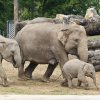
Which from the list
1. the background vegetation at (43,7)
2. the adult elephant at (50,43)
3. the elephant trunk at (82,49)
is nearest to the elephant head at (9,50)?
the adult elephant at (50,43)

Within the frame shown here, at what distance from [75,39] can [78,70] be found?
105cm

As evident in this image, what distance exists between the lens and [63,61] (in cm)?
1181

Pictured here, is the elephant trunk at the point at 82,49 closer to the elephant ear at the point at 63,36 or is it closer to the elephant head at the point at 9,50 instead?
the elephant ear at the point at 63,36

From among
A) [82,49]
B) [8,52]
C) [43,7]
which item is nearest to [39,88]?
[8,52]

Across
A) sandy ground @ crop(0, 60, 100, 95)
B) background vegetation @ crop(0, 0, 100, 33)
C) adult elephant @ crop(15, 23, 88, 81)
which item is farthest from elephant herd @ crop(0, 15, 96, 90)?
background vegetation @ crop(0, 0, 100, 33)

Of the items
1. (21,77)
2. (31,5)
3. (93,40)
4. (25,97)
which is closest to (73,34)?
(21,77)

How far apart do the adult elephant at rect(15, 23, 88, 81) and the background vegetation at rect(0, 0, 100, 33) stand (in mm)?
23760

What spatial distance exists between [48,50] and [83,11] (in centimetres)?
2806

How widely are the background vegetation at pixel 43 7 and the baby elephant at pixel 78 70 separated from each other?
2541 centimetres

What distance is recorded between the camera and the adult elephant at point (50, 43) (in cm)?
1166

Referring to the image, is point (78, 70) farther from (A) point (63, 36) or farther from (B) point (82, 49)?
(A) point (63, 36)

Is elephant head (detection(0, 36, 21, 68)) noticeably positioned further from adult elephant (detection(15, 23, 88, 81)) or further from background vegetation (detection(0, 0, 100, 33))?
background vegetation (detection(0, 0, 100, 33))

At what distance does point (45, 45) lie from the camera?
1224cm

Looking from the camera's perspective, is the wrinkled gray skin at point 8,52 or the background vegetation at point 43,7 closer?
the wrinkled gray skin at point 8,52
